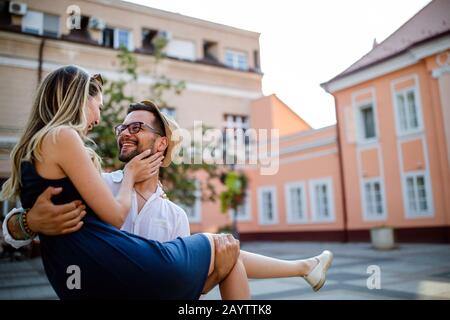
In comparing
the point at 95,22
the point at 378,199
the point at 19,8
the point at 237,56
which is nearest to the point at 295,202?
the point at 378,199

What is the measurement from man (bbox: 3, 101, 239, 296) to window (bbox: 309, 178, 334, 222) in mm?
12351

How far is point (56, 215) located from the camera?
1.33 metres

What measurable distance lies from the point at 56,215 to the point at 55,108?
41 cm

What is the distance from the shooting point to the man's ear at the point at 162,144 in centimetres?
185

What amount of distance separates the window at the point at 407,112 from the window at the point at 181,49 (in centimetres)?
628

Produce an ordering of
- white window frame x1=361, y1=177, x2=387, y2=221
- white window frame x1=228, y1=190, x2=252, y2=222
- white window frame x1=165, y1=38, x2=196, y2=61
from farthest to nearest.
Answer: white window frame x1=228, y1=190, x2=252, y2=222, white window frame x1=361, y1=177, x2=387, y2=221, white window frame x1=165, y1=38, x2=196, y2=61

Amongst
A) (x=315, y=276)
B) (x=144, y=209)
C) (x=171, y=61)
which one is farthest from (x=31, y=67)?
(x=171, y=61)

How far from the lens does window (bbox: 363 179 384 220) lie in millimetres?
12156

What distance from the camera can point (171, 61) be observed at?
12.1 m

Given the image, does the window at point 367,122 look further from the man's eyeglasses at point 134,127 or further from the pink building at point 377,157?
the man's eyeglasses at point 134,127

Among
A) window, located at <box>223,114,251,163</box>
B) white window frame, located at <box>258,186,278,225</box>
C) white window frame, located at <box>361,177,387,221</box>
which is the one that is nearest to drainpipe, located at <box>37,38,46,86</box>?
window, located at <box>223,114,251,163</box>

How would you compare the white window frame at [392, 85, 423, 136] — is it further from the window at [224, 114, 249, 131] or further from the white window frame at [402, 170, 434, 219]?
the window at [224, 114, 249, 131]

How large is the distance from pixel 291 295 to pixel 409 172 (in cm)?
859
